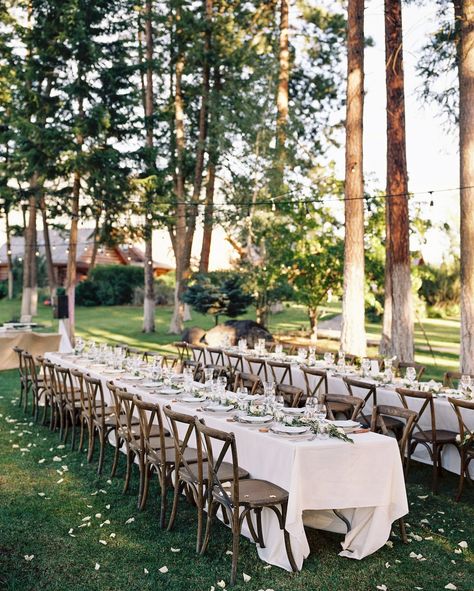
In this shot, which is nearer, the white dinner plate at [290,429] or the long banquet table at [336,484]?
the long banquet table at [336,484]

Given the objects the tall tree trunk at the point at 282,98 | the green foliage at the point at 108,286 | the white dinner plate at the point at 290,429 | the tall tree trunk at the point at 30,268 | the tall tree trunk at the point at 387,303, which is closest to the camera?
the white dinner plate at the point at 290,429

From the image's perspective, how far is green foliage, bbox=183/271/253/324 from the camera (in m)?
20.1

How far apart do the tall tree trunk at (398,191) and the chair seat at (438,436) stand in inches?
271

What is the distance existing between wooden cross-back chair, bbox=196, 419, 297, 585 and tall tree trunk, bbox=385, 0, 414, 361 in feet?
30.1

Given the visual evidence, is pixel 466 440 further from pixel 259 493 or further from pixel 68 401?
pixel 68 401

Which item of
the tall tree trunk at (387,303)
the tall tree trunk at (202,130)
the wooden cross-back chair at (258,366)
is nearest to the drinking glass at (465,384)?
the wooden cross-back chair at (258,366)

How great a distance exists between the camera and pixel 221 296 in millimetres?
20047

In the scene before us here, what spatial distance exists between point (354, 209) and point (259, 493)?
9278 mm

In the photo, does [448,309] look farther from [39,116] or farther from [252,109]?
[39,116]

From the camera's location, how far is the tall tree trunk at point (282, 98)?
19.9 metres

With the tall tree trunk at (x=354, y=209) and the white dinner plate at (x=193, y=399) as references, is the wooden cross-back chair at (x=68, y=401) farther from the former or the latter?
the tall tree trunk at (x=354, y=209)

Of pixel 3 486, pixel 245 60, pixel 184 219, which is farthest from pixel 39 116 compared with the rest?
pixel 3 486

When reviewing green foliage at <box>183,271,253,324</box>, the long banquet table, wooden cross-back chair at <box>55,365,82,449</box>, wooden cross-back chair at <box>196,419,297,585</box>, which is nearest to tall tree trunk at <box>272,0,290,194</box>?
green foliage at <box>183,271,253,324</box>

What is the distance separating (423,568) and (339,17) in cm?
2346
